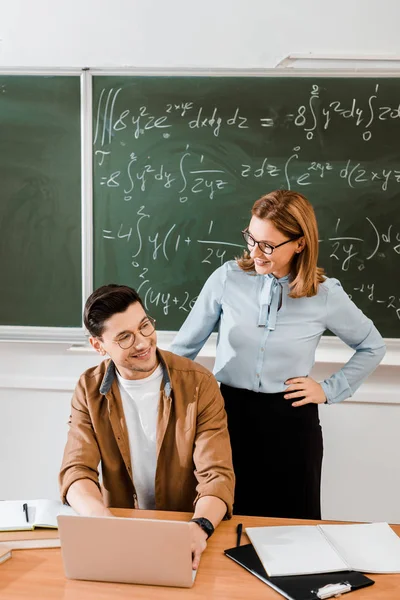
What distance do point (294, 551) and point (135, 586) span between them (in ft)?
1.23

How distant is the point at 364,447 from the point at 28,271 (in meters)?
1.80

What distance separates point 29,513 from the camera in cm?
162

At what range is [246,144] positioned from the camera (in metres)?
2.75

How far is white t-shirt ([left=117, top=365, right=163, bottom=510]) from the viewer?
1812 millimetres

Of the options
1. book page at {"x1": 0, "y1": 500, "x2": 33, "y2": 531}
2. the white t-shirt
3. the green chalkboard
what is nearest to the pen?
the white t-shirt

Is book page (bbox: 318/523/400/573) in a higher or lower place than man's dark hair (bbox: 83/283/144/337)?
lower

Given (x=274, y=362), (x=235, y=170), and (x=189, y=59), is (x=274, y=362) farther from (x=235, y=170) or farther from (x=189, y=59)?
(x=189, y=59)

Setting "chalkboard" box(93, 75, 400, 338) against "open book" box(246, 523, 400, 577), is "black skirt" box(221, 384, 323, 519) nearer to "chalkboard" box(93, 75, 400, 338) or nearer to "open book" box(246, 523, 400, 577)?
"open book" box(246, 523, 400, 577)

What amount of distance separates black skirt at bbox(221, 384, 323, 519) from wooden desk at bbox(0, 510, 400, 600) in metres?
0.71

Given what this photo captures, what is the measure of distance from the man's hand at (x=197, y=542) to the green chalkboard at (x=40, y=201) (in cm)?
162

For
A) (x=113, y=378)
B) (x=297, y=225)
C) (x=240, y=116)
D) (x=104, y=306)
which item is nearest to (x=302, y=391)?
(x=297, y=225)

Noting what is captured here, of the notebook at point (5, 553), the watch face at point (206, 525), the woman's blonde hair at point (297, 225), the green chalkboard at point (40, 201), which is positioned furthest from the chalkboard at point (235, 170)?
the notebook at point (5, 553)

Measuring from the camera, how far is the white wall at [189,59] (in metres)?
2.70

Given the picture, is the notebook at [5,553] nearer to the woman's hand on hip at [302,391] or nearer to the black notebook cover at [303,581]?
the black notebook cover at [303,581]
